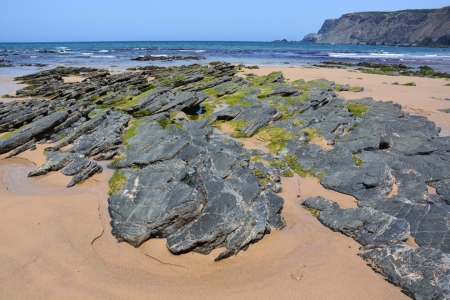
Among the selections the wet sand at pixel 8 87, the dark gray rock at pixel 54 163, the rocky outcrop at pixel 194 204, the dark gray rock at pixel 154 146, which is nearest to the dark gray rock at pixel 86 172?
Result: the dark gray rock at pixel 154 146

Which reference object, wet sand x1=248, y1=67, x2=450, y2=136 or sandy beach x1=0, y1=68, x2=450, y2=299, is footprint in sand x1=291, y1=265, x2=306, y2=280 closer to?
sandy beach x1=0, y1=68, x2=450, y2=299

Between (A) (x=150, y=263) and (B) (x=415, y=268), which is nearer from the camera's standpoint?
(B) (x=415, y=268)

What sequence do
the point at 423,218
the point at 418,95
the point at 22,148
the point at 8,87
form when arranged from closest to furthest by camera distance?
the point at 423,218, the point at 22,148, the point at 418,95, the point at 8,87

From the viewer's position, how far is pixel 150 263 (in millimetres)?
7453

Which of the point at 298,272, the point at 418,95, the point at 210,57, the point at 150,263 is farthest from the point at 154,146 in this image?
the point at 210,57

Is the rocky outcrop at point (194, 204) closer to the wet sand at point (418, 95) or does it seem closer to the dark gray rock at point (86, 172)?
the dark gray rock at point (86, 172)

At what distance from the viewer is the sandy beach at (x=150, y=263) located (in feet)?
22.0

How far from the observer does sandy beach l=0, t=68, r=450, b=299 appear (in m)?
6.72

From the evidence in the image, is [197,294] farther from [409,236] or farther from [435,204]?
[435,204]

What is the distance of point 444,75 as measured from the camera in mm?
38500

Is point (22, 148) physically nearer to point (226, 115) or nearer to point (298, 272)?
point (226, 115)

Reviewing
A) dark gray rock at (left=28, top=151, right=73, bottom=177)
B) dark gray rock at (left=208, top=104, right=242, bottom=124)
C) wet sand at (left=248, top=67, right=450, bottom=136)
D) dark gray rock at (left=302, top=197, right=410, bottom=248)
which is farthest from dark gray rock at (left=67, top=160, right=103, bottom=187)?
wet sand at (left=248, top=67, right=450, bottom=136)

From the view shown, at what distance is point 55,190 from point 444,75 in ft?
148

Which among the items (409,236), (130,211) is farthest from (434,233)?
(130,211)
